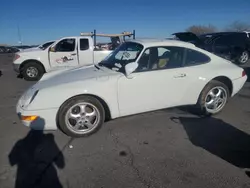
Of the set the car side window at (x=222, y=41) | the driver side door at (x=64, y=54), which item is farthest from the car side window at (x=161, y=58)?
the car side window at (x=222, y=41)

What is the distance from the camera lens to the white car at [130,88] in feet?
11.5

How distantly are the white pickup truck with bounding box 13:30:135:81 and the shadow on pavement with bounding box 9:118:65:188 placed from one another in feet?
18.1

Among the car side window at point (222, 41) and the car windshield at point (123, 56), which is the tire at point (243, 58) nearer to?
the car side window at point (222, 41)

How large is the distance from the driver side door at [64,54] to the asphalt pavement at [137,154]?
16.2 ft

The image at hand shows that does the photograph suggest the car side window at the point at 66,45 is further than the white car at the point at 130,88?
Yes

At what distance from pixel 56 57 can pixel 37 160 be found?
22.1 feet

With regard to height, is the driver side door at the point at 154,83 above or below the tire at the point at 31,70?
above

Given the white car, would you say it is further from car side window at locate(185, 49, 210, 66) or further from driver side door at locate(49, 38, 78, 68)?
driver side door at locate(49, 38, 78, 68)

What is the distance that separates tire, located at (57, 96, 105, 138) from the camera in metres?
3.55

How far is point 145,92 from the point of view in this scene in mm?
3893

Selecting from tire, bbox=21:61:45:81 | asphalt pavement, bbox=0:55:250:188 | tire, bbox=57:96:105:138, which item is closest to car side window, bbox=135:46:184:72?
tire, bbox=57:96:105:138

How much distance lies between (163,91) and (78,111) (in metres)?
1.51

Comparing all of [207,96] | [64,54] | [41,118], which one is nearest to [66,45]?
[64,54]

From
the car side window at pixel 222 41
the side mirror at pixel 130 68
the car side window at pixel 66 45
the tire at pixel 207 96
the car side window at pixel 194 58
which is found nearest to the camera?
the side mirror at pixel 130 68
